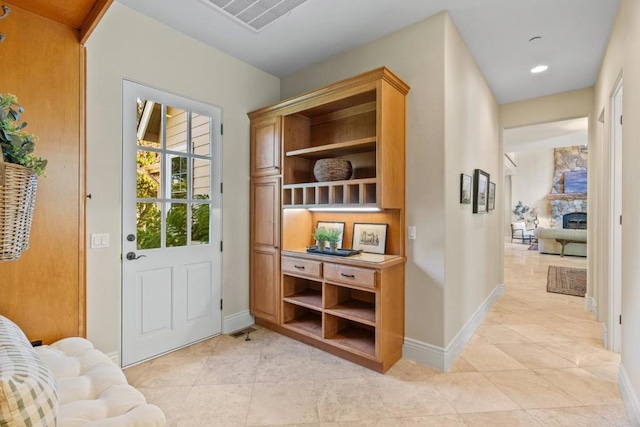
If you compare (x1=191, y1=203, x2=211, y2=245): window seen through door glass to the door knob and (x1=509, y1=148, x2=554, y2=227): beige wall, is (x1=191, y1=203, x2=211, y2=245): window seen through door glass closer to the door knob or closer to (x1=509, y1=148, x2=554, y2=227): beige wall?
the door knob

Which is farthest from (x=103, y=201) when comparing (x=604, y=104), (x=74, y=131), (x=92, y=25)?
(x=604, y=104)

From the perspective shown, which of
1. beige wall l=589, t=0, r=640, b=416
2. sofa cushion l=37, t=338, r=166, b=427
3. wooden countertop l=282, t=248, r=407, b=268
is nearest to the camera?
sofa cushion l=37, t=338, r=166, b=427

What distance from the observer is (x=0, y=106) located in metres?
1.02

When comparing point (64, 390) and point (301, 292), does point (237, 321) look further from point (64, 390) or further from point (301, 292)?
point (64, 390)

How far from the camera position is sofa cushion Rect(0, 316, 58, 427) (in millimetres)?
834

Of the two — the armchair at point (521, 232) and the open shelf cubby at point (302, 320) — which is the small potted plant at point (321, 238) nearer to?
the open shelf cubby at point (302, 320)

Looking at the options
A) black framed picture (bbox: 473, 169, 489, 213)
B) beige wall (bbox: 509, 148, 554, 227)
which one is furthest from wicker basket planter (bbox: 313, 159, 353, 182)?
beige wall (bbox: 509, 148, 554, 227)

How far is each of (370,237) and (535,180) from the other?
1225cm

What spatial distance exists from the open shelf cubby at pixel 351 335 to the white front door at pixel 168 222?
1195 millimetres

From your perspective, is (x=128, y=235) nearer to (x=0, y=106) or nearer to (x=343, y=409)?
(x=0, y=106)

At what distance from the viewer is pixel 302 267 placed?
2.91 metres

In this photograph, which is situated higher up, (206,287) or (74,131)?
(74,131)

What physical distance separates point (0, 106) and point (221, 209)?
215cm

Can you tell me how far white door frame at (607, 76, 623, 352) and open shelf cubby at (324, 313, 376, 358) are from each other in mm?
2182
